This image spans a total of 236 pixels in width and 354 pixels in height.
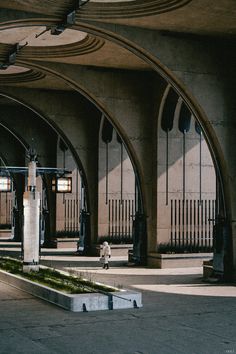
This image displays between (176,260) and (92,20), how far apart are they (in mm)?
11247

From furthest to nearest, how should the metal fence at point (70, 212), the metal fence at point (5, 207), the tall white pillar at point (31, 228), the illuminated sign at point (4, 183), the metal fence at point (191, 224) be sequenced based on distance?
1. the metal fence at point (5, 207)
2. the metal fence at point (70, 212)
3. the illuminated sign at point (4, 183)
4. the metal fence at point (191, 224)
5. the tall white pillar at point (31, 228)

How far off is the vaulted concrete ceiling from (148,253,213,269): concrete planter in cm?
790

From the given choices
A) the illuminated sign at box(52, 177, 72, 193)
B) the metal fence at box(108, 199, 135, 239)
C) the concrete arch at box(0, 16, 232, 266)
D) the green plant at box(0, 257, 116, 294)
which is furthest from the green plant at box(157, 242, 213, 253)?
the green plant at box(0, 257, 116, 294)

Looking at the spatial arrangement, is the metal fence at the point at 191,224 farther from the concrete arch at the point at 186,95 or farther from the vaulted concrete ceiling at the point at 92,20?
the vaulted concrete ceiling at the point at 92,20

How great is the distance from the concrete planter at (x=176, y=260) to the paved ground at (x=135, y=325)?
6.02 metres

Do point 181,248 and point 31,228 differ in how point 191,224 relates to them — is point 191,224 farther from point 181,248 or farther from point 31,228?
point 31,228

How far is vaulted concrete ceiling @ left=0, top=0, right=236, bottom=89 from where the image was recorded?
58.1ft

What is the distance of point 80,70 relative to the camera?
26188 millimetres

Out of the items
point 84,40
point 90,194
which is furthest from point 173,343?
point 90,194

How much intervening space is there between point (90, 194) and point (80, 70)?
8.38 meters

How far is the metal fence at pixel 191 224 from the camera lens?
27.2 metres

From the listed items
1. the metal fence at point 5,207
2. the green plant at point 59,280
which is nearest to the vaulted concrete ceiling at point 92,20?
the green plant at point 59,280

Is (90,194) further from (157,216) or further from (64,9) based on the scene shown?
(64,9)

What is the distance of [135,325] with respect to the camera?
13422mm
